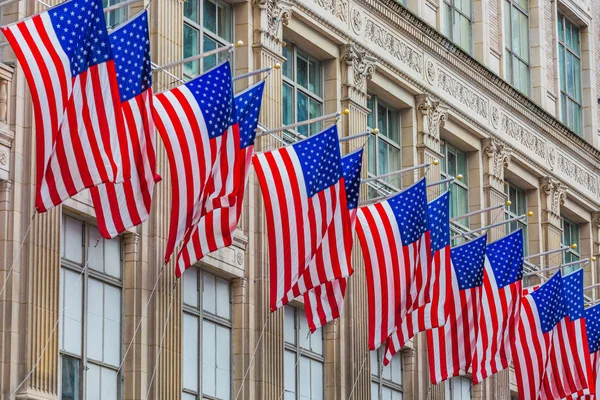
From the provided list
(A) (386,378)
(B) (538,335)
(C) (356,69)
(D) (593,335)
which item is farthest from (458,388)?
(C) (356,69)

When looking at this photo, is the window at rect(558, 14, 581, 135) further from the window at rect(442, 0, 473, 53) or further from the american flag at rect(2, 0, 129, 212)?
the american flag at rect(2, 0, 129, 212)

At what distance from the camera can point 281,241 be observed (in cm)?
3300

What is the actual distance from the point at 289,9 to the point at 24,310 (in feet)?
39.8

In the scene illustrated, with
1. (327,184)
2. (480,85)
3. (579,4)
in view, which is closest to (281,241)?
(327,184)

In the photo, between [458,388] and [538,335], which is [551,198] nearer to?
[458,388]

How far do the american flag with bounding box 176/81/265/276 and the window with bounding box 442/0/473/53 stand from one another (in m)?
16.7

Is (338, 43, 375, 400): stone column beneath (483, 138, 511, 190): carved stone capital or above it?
beneath

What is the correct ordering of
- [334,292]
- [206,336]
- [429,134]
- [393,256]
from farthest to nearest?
[429,134], [393,256], [206,336], [334,292]

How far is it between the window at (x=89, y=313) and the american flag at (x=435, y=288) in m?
6.45

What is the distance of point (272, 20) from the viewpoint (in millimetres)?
38906

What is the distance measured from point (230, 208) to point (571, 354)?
13.3 meters

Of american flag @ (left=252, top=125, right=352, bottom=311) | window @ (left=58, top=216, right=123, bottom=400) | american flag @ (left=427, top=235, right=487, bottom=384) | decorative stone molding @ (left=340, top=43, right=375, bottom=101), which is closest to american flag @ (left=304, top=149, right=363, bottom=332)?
american flag @ (left=252, top=125, right=352, bottom=311)

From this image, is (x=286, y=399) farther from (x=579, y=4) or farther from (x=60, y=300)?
(x=579, y=4)

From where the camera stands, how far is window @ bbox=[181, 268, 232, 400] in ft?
114
